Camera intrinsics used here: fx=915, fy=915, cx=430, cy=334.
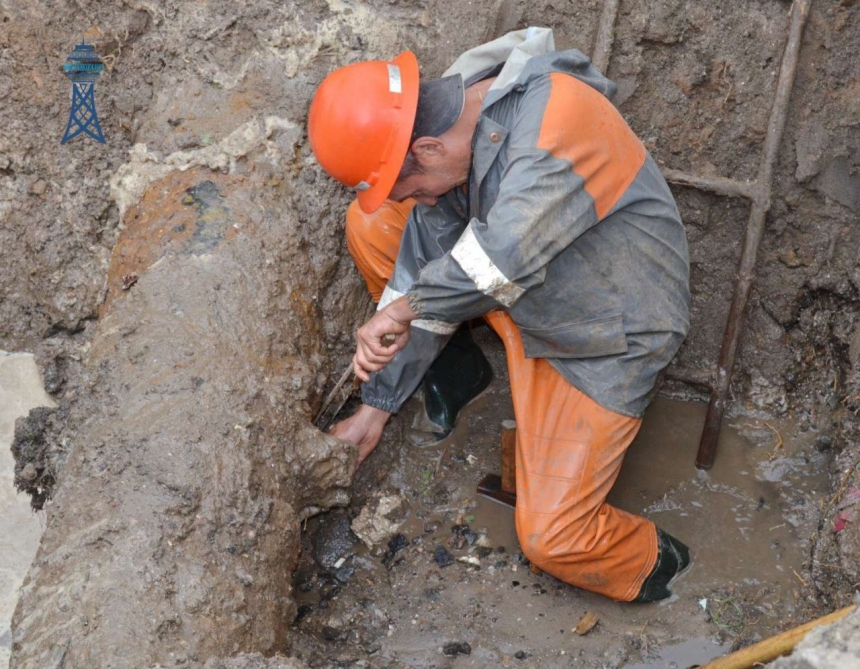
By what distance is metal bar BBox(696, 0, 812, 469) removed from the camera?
3305 millimetres

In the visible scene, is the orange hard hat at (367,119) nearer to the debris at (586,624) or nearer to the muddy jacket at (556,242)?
the muddy jacket at (556,242)

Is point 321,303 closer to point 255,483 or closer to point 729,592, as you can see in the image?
point 255,483

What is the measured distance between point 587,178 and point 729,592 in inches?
60.9

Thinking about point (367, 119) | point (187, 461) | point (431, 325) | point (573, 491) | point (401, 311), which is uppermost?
point (367, 119)

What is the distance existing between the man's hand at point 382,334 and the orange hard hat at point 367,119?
354mm

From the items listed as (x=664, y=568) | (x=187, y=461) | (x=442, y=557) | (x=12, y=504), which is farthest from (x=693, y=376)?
(x=12, y=504)

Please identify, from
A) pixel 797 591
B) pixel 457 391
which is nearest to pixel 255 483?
pixel 457 391

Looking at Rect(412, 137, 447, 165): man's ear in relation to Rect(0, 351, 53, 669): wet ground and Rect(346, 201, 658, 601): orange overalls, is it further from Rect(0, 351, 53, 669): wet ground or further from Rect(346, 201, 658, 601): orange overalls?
Rect(0, 351, 53, 669): wet ground

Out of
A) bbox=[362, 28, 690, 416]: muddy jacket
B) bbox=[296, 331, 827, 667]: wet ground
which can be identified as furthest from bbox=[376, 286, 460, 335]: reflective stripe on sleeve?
bbox=[296, 331, 827, 667]: wet ground

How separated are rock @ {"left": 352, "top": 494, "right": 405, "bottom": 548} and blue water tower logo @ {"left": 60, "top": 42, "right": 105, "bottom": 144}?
5.71 feet

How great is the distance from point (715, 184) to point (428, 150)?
1.36 m

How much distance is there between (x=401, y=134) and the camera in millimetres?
2611

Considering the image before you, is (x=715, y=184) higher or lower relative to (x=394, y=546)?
higher

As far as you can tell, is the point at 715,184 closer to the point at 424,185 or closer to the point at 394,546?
the point at 424,185
